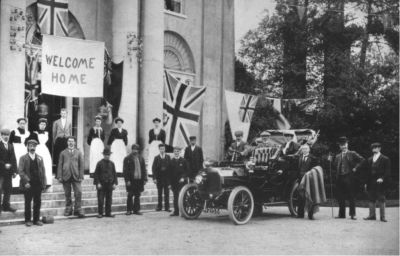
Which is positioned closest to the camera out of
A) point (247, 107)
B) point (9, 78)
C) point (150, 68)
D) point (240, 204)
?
point (240, 204)

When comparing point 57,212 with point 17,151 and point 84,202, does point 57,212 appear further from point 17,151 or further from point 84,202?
point 17,151

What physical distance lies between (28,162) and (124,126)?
674cm

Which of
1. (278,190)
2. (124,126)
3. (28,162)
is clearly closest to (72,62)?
(124,126)

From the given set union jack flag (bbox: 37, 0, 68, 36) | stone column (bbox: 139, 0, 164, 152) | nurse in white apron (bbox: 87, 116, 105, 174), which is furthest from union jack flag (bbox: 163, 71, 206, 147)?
union jack flag (bbox: 37, 0, 68, 36)

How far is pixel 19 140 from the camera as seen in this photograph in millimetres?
14641

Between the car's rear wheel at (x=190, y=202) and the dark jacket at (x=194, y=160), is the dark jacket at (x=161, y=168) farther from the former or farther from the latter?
the car's rear wheel at (x=190, y=202)

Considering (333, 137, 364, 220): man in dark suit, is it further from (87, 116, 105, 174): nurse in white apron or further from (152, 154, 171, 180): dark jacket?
(87, 116, 105, 174): nurse in white apron

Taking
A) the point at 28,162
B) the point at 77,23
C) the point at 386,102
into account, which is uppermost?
the point at 77,23

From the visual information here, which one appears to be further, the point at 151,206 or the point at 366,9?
the point at 366,9

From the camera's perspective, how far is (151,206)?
17.0 metres

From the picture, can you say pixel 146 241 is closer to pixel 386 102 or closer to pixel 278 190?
pixel 278 190

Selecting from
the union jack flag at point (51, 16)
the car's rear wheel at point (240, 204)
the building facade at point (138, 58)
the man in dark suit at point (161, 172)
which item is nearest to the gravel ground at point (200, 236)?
the car's rear wheel at point (240, 204)

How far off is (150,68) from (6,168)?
27.3ft

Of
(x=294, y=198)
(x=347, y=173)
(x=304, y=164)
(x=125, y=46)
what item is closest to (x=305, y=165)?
(x=304, y=164)
